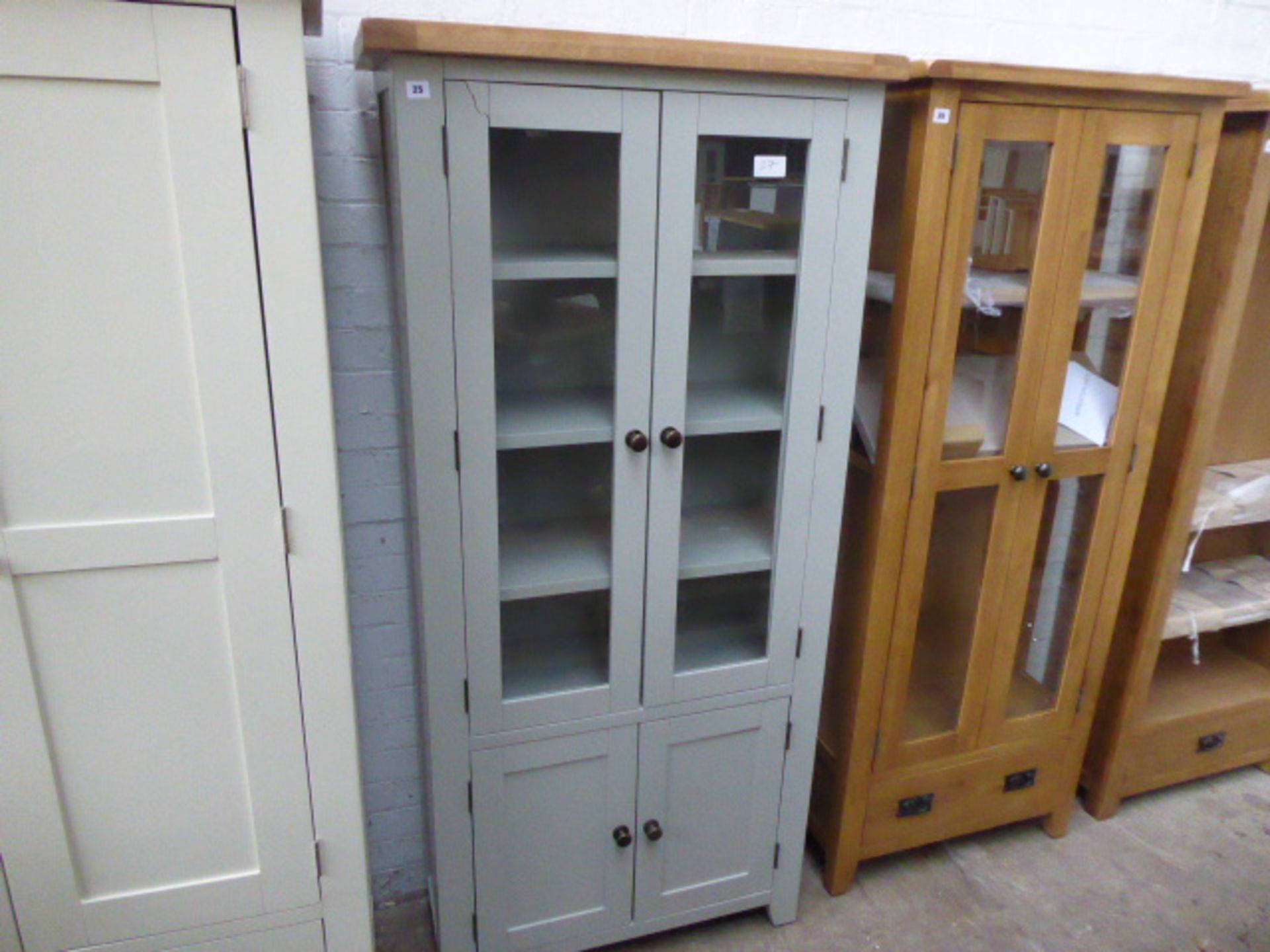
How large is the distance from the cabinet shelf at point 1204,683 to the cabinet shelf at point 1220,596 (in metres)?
0.13

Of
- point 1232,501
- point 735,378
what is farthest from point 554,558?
point 1232,501

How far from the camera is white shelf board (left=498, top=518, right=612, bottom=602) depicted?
1550mm

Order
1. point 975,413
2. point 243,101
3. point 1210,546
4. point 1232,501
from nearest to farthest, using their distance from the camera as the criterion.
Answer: point 243,101 → point 975,413 → point 1232,501 → point 1210,546

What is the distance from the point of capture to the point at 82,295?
1003 mm

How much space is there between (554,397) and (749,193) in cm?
47

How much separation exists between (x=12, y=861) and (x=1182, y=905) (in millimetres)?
2217

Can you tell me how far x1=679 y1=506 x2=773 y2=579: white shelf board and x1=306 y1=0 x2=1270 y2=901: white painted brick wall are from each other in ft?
1.88

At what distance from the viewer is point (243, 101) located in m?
0.99

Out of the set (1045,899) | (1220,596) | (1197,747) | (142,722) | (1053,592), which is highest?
(142,722)

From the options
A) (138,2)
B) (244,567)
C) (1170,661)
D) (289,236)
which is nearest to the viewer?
(138,2)

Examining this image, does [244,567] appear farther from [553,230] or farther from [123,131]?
[553,230]

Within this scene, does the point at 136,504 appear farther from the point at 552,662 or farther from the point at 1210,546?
the point at 1210,546

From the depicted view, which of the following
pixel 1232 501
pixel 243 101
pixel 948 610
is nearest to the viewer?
pixel 243 101

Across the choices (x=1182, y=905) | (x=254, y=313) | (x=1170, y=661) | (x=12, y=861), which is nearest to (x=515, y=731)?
(x=12, y=861)
